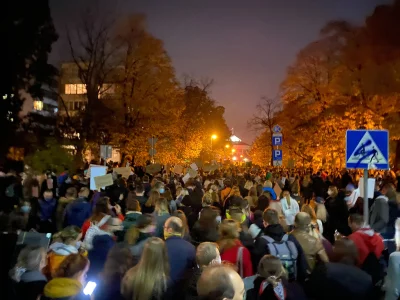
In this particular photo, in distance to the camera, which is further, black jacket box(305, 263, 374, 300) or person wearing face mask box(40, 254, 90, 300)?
black jacket box(305, 263, 374, 300)

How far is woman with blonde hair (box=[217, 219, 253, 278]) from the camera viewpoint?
6082mm

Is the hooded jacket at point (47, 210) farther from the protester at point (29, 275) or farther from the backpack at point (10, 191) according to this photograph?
the protester at point (29, 275)

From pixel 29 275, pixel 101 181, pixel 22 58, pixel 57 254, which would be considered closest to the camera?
pixel 29 275

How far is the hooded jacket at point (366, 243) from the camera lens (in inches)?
264

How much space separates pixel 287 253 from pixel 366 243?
56.4 inches

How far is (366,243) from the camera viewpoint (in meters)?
6.81

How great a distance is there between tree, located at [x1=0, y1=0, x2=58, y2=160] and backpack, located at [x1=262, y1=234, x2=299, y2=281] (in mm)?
27753

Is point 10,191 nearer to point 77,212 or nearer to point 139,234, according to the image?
point 77,212

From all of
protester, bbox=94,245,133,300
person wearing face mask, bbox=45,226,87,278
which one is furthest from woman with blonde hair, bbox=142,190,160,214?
protester, bbox=94,245,133,300

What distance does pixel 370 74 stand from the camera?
3164cm

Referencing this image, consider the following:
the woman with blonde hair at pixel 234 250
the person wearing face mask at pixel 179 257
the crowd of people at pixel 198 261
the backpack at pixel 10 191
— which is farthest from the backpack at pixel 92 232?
the backpack at pixel 10 191

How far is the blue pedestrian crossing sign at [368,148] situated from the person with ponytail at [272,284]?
143 inches

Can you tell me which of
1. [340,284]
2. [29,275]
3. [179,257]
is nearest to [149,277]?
[179,257]

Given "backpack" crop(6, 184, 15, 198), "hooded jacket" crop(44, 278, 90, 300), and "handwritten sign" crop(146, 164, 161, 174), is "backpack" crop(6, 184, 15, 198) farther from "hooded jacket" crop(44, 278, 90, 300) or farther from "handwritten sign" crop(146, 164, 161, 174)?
"hooded jacket" crop(44, 278, 90, 300)
